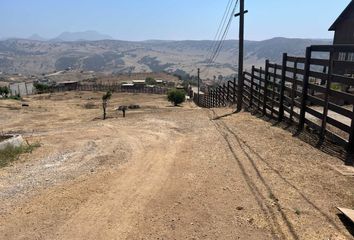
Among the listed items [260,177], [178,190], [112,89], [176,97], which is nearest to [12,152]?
[178,190]

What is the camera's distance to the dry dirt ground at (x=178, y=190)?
613 cm

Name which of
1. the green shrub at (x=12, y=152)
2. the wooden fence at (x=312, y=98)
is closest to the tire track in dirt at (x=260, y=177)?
the wooden fence at (x=312, y=98)

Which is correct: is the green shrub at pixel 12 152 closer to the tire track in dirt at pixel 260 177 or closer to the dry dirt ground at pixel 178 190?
the dry dirt ground at pixel 178 190

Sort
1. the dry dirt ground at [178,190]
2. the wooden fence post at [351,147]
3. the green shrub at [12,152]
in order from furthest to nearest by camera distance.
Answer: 1. the green shrub at [12,152]
2. the wooden fence post at [351,147]
3. the dry dirt ground at [178,190]

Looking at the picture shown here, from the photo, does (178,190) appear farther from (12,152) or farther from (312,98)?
(12,152)

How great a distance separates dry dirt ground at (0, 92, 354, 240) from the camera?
6129mm

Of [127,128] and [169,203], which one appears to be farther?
[127,128]

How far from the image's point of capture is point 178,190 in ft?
25.1

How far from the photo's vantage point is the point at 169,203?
277 inches

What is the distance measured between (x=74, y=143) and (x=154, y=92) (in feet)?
266

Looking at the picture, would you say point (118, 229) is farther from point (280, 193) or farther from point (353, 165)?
point (353, 165)

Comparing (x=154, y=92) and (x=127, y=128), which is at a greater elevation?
(x=127, y=128)

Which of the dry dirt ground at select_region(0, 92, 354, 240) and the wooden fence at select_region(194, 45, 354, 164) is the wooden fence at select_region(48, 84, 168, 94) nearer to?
the wooden fence at select_region(194, 45, 354, 164)

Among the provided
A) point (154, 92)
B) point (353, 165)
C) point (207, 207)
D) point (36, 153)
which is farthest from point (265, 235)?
point (154, 92)
